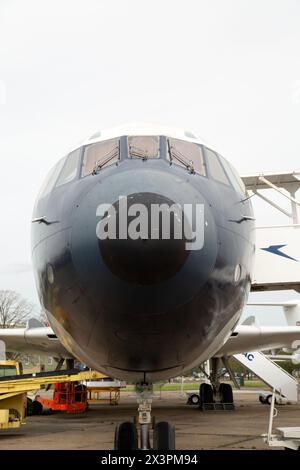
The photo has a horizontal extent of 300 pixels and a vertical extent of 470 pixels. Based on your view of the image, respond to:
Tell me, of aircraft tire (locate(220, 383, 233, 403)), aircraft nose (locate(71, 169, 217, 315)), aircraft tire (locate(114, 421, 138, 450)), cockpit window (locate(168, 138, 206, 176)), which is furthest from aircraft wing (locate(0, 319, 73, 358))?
aircraft nose (locate(71, 169, 217, 315))

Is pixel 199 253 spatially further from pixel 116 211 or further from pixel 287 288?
pixel 287 288

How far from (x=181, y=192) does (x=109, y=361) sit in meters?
1.99

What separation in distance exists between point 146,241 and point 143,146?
1.77 meters

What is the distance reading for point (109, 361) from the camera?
18.5 ft

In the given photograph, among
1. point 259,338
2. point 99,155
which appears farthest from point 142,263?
point 259,338

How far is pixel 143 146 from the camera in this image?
5.79m

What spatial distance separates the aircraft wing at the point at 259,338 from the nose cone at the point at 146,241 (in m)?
10.1

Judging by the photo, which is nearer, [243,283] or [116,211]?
[116,211]

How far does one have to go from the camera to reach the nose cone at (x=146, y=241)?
430 cm

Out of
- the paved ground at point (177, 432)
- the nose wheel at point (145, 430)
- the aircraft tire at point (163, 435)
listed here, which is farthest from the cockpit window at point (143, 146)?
the paved ground at point (177, 432)

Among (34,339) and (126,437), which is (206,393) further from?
(126,437)

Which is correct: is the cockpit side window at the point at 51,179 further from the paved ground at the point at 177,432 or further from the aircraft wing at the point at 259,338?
the aircraft wing at the point at 259,338

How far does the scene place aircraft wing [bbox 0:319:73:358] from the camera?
14673mm
